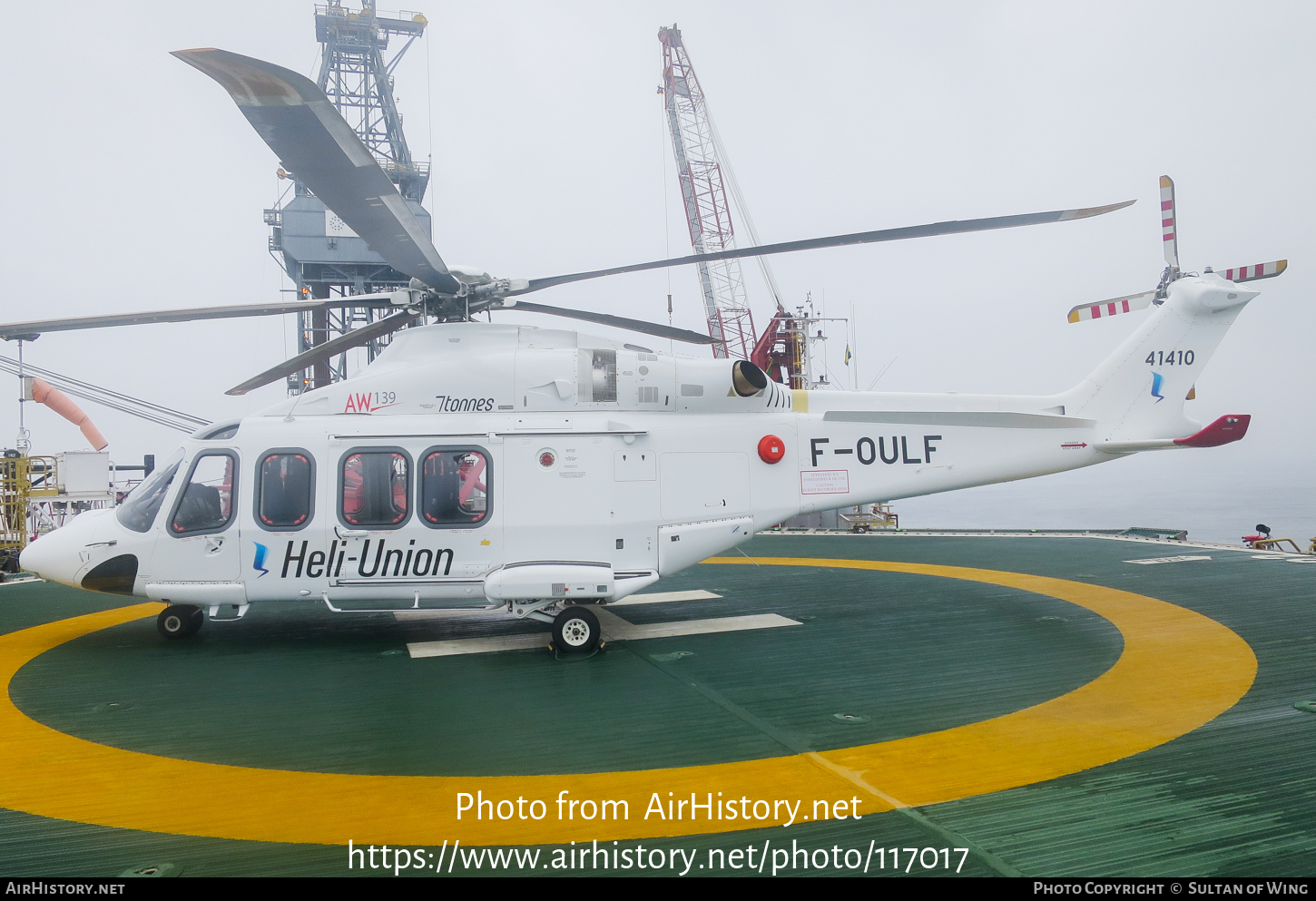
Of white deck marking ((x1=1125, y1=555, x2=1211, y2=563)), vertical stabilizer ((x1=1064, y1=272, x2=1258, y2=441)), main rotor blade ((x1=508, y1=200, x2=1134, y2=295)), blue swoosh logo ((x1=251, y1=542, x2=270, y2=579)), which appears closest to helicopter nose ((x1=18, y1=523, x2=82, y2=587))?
blue swoosh logo ((x1=251, y1=542, x2=270, y2=579))

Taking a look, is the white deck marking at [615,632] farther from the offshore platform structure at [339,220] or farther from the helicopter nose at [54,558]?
the offshore platform structure at [339,220]

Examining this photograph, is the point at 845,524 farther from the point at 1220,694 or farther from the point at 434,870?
the point at 434,870

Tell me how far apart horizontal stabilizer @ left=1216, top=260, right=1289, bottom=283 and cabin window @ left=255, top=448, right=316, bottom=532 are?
10.8 m

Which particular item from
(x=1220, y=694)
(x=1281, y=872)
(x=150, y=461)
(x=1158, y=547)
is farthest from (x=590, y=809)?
(x=150, y=461)

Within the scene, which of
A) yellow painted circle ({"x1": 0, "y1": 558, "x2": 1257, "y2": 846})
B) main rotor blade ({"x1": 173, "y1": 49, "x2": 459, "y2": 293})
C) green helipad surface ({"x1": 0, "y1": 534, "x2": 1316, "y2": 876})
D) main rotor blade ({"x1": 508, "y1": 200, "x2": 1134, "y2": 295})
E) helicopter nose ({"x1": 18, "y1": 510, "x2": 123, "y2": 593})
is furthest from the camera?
helicopter nose ({"x1": 18, "y1": 510, "x2": 123, "y2": 593})

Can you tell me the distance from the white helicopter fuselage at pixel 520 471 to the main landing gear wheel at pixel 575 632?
0.27 metres

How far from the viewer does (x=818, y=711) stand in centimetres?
575

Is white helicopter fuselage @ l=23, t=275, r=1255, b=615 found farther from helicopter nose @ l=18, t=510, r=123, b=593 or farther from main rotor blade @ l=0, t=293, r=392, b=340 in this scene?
main rotor blade @ l=0, t=293, r=392, b=340

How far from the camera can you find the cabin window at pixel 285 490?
306 inches

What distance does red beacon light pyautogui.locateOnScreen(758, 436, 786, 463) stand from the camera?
838 centimetres

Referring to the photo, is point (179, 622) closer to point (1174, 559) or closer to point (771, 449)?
point (771, 449)

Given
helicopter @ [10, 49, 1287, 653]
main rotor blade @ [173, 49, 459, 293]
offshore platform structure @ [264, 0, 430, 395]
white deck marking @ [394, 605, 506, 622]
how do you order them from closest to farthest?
main rotor blade @ [173, 49, 459, 293], helicopter @ [10, 49, 1287, 653], white deck marking @ [394, 605, 506, 622], offshore platform structure @ [264, 0, 430, 395]

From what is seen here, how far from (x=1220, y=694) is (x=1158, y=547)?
1030 centimetres

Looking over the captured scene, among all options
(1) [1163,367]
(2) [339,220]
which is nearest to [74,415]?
(2) [339,220]
